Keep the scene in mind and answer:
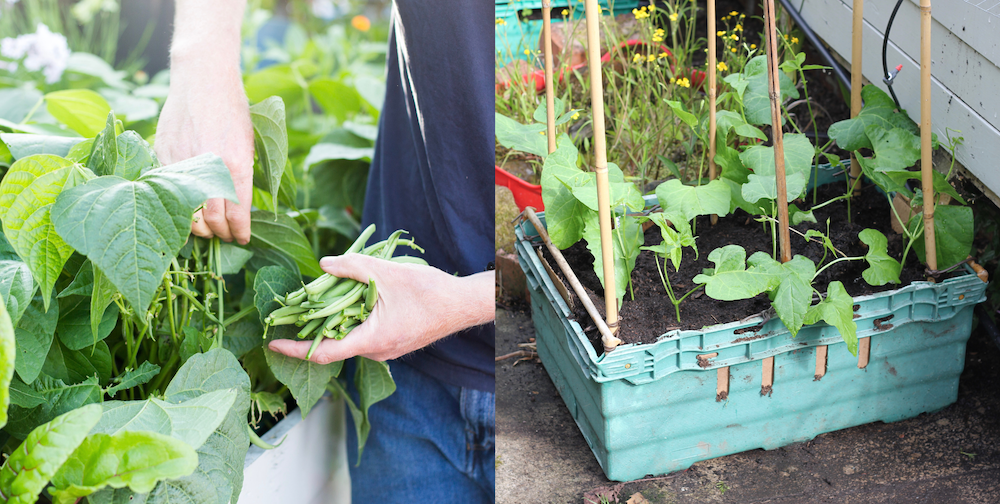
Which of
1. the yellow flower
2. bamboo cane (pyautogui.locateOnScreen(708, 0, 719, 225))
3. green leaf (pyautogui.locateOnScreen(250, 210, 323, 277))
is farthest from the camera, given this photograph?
the yellow flower

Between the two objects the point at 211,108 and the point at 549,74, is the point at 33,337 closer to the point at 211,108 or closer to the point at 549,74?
the point at 211,108

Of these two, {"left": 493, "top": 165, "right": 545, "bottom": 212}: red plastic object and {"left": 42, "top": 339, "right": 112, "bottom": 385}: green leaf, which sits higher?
{"left": 42, "top": 339, "right": 112, "bottom": 385}: green leaf

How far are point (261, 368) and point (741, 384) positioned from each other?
2.42 ft

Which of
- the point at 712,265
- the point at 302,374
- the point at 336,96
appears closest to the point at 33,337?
the point at 302,374

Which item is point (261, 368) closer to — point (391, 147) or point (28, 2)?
point (391, 147)

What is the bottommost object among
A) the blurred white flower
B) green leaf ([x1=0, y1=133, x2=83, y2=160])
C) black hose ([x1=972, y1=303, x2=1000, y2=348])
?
black hose ([x1=972, y1=303, x2=1000, y2=348])

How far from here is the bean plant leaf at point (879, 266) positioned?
1.08 meters

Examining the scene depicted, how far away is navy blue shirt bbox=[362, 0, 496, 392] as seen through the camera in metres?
0.76

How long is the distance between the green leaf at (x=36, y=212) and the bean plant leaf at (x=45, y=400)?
158 mm

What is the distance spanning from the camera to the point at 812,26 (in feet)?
5.34

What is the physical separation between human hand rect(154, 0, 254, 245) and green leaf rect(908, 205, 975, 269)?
1051 millimetres

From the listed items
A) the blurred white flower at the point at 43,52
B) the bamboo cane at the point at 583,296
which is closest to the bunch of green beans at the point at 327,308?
the bamboo cane at the point at 583,296

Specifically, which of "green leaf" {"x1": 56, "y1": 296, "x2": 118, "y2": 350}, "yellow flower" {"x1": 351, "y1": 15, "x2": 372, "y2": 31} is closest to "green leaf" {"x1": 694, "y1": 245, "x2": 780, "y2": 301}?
"green leaf" {"x1": 56, "y1": 296, "x2": 118, "y2": 350}

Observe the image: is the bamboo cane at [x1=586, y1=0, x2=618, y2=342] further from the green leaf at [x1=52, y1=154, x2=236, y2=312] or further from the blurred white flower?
the blurred white flower
